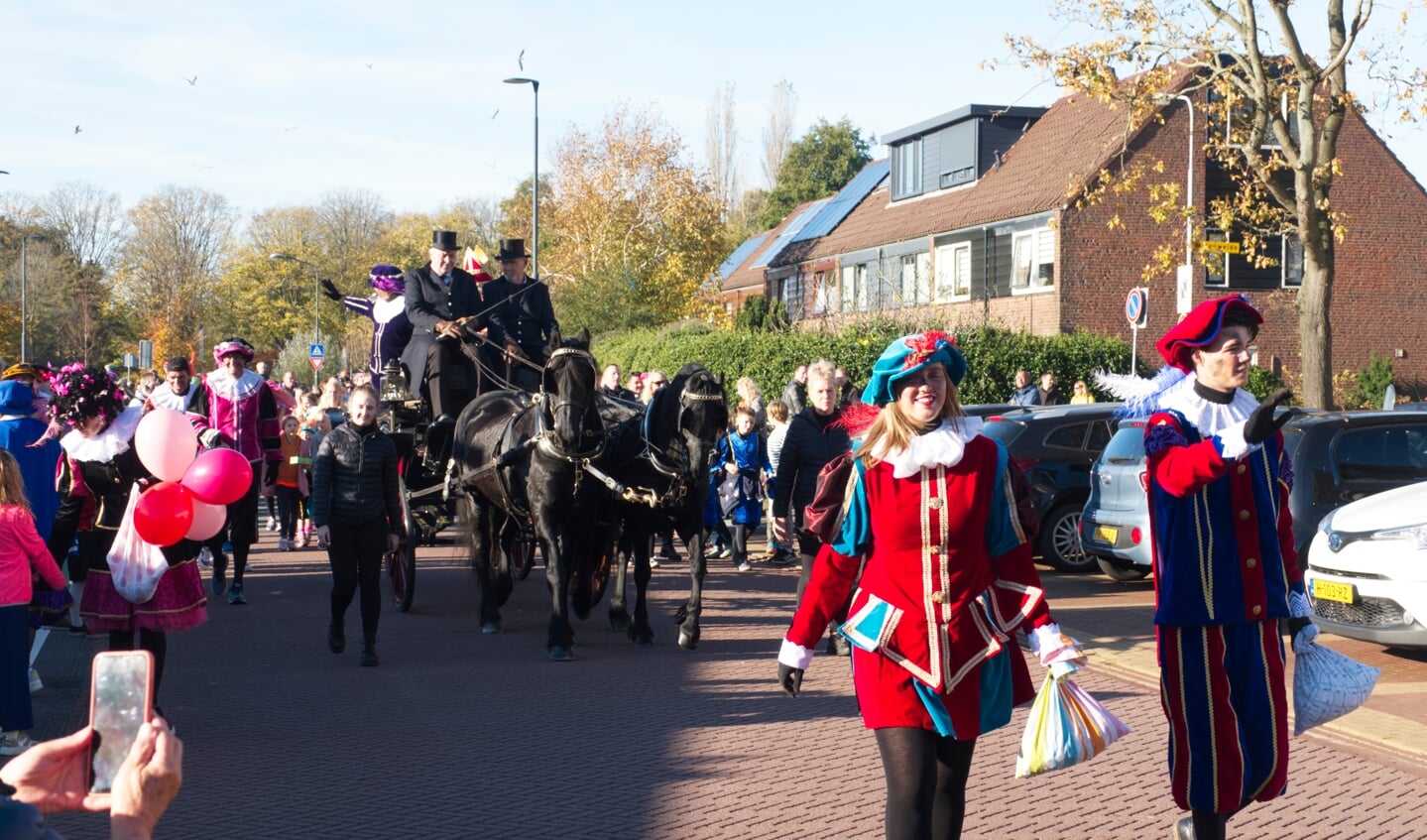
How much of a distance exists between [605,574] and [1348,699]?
781cm

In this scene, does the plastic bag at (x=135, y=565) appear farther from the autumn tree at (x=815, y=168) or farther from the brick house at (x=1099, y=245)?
the autumn tree at (x=815, y=168)

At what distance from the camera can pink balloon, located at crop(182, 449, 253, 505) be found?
21.2ft

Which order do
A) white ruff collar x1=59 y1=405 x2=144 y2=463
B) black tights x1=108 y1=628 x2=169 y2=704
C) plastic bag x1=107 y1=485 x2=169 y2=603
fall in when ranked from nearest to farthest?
plastic bag x1=107 y1=485 x2=169 y2=603 < black tights x1=108 y1=628 x2=169 y2=704 < white ruff collar x1=59 y1=405 x2=144 y2=463

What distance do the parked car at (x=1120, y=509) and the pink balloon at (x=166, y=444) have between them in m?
8.28

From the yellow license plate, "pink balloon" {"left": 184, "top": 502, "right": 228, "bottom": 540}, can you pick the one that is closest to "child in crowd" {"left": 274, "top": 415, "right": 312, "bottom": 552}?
"pink balloon" {"left": 184, "top": 502, "right": 228, "bottom": 540}

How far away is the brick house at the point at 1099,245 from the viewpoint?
3475 centimetres

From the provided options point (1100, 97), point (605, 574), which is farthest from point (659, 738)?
point (1100, 97)

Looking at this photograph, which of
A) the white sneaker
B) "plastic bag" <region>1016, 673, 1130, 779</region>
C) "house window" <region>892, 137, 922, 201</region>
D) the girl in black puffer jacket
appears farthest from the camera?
"house window" <region>892, 137, 922, 201</region>

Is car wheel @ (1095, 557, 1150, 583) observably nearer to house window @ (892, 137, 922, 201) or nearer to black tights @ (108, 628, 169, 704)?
black tights @ (108, 628, 169, 704)

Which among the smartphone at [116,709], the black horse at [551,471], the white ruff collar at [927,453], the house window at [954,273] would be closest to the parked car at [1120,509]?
the black horse at [551,471]

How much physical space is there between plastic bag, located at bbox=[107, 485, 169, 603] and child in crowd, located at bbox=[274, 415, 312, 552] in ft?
32.0

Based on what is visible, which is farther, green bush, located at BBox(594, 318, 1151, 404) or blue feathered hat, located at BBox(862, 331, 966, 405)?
green bush, located at BBox(594, 318, 1151, 404)

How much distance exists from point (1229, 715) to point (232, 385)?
10128 mm

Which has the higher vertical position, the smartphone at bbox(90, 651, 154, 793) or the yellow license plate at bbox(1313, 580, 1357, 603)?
the smartphone at bbox(90, 651, 154, 793)
